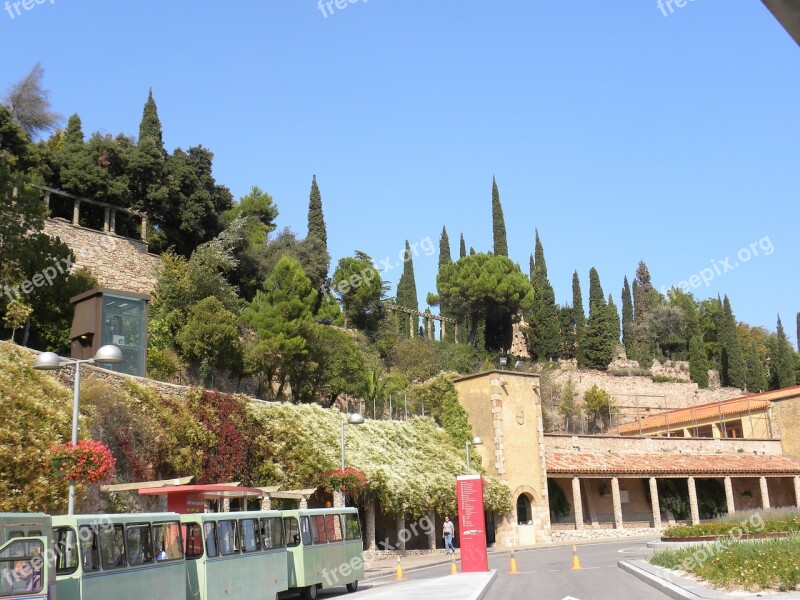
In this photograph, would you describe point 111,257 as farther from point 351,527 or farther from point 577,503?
point 577,503

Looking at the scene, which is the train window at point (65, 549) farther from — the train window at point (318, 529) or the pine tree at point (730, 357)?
the pine tree at point (730, 357)

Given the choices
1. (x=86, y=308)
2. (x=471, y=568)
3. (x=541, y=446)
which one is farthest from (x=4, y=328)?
(x=541, y=446)

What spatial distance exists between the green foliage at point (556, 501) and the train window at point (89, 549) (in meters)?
36.7

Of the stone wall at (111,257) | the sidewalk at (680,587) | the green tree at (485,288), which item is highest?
the green tree at (485,288)

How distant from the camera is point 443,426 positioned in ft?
151

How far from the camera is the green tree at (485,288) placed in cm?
7462

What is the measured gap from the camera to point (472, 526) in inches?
985

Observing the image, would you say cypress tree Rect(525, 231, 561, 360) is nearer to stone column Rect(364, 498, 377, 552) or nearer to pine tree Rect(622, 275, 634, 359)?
pine tree Rect(622, 275, 634, 359)

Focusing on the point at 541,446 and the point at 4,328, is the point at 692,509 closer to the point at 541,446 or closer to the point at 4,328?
the point at 541,446

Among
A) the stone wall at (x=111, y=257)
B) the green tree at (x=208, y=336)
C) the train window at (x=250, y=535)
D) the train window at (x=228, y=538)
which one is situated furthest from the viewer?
the stone wall at (x=111, y=257)

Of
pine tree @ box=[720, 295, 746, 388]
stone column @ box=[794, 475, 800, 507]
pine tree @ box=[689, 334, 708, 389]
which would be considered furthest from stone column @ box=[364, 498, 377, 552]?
pine tree @ box=[720, 295, 746, 388]

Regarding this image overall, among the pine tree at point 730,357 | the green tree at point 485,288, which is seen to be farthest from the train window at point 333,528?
the pine tree at point 730,357

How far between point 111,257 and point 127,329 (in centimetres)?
1633

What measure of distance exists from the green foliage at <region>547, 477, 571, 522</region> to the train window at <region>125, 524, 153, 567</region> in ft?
115
